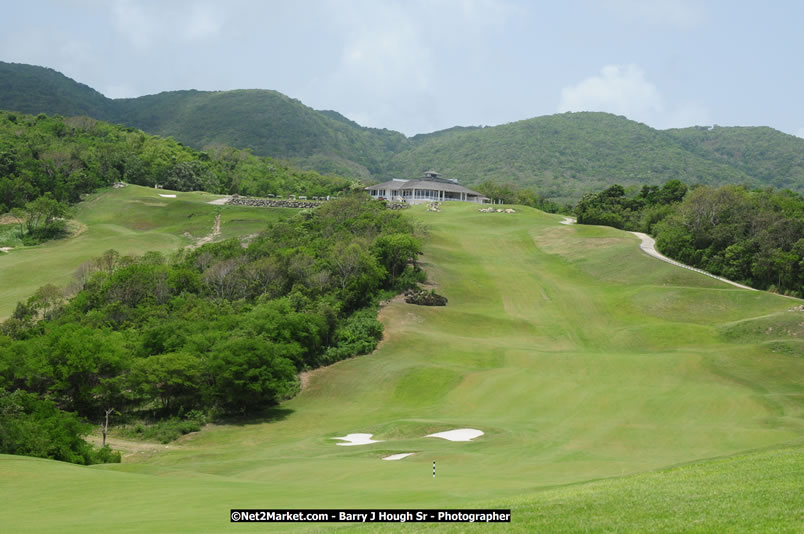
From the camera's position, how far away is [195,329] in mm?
56094

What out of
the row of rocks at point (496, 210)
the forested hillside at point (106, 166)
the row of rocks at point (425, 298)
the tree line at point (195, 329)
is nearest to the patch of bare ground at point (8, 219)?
the forested hillside at point (106, 166)

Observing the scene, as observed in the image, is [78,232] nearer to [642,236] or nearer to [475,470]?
[642,236]

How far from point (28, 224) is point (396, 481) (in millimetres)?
100209

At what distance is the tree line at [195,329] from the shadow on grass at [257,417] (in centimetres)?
79

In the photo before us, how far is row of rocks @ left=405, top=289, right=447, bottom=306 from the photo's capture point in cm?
6988

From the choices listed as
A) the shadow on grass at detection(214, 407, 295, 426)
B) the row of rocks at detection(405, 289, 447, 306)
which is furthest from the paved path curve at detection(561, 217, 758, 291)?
the shadow on grass at detection(214, 407, 295, 426)

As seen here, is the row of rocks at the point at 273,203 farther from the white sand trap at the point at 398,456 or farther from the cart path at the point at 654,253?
the white sand trap at the point at 398,456

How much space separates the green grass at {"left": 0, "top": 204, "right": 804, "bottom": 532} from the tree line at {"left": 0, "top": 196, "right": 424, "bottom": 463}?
307cm

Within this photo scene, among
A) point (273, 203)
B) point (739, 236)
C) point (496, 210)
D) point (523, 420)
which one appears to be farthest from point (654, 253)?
point (273, 203)

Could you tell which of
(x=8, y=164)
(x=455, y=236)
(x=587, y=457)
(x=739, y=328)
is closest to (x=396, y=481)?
(x=587, y=457)

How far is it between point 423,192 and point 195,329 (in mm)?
91593

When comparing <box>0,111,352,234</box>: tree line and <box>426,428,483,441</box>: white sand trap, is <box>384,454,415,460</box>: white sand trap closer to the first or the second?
<box>426,428,483,441</box>: white sand trap

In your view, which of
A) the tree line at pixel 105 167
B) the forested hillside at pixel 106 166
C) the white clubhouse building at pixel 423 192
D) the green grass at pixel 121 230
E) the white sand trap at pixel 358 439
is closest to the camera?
the white sand trap at pixel 358 439

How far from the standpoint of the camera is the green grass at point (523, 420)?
53.3 ft
